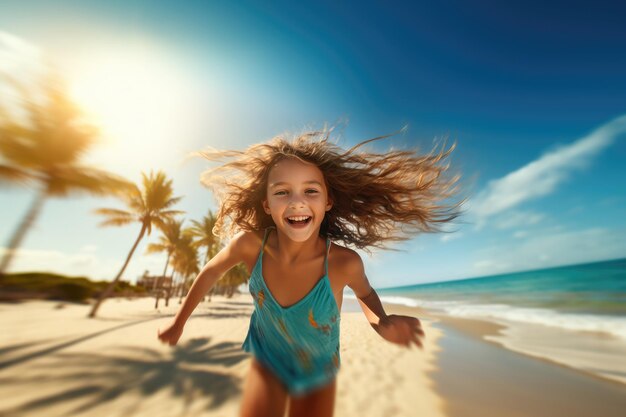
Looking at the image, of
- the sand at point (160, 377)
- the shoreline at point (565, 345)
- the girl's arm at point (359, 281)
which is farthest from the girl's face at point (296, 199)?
the shoreline at point (565, 345)

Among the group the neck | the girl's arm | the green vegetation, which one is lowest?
the girl's arm

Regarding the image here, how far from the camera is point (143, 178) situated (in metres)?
20.5

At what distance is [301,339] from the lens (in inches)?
91.1

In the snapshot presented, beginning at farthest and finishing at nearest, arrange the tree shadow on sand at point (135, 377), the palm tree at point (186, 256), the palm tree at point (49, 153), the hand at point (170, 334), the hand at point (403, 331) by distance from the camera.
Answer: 1. the palm tree at point (186, 256)
2. the palm tree at point (49, 153)
3. the tree shadow on sand at point (135, 377)
4. the hand at point (170, 334)
5. the hand at point (403, 331)

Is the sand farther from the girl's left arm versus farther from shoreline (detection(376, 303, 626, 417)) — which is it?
the girl's left arm

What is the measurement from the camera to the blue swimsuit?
2.28 metres

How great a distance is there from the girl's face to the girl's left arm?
54 cm

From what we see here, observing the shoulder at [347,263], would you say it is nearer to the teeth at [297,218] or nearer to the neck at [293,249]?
the neck at [293,249]

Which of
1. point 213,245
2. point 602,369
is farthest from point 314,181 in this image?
point 213,245

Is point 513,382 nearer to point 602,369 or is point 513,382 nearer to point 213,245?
point 602,369

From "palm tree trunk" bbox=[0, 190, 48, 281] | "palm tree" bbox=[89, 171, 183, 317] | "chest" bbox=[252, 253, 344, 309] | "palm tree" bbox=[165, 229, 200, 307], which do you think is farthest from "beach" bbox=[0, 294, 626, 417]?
"palm tree" bbox=[165, 229, 200, 307]

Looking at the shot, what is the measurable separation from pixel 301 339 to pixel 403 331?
82cm

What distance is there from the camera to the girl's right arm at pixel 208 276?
2168 millimetres

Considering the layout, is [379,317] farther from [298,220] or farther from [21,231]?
[21,231]
